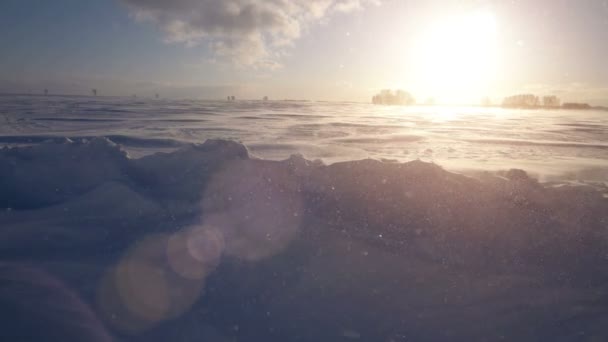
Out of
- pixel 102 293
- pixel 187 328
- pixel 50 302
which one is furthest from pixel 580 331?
pixel 50 302

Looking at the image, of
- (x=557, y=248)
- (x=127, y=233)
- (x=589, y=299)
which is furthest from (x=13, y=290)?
(x=557, y=248)

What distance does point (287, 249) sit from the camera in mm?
2830

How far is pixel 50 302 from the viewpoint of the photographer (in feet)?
6.62

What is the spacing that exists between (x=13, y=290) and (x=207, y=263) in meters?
1.15

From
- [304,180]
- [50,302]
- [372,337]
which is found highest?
[304,180]

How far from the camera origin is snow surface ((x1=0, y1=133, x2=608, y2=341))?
6.81 feet

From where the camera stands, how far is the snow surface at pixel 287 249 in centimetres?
208

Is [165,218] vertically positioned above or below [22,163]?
below

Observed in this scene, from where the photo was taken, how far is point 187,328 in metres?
2.00

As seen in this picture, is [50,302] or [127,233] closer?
[50,302]

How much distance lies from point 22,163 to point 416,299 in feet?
14.6

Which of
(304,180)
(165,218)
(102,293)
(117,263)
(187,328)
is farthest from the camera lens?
(304,180)

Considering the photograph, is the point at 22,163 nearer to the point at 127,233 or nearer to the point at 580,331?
the point at 127,233

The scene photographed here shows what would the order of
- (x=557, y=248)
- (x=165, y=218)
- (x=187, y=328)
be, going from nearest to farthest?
(x=187, y=328), (x=557, y=248), (x=165, y=218)
